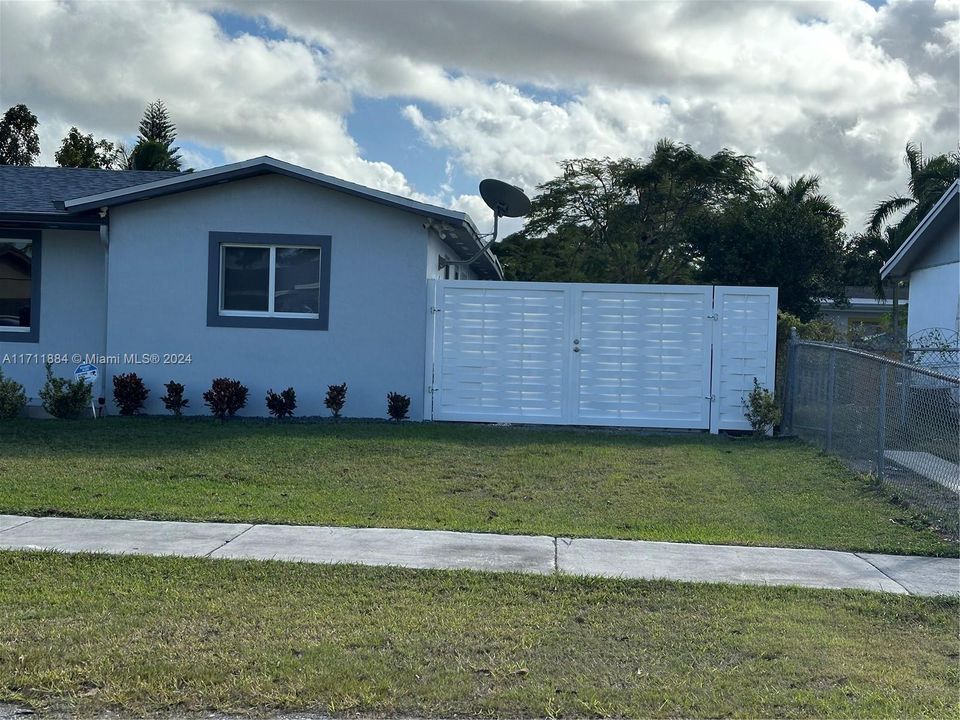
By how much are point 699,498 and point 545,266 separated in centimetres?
2483

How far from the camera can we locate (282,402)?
1407 cm

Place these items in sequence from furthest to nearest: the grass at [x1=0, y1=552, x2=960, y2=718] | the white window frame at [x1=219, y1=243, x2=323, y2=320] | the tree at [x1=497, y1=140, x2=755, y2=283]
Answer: the tree at [x1=497, y1=140, x2=755, y2=283]
the white window frame at [x1=219, y1=243, x2=323, y2=320]
the grass at [x1=0, y1=552, x2=960, y2=718]

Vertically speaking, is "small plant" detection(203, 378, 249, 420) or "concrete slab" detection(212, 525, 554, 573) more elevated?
"small plant" detection(203, 378, 249, 420)

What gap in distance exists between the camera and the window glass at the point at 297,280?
47.2 ft

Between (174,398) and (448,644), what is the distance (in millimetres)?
9733

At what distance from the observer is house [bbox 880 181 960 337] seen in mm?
17625

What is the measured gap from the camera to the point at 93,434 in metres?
12.4

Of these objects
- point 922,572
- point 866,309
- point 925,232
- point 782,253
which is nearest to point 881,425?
point 922,572

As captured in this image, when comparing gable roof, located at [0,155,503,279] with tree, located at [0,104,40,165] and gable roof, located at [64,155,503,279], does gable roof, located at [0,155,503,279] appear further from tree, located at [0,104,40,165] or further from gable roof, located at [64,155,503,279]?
tree, located at [0,104,40,165]

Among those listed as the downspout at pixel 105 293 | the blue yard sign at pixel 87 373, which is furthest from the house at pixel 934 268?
the blue yard sign at pixel 87 373

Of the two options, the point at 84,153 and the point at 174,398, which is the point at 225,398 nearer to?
the point at 174,398

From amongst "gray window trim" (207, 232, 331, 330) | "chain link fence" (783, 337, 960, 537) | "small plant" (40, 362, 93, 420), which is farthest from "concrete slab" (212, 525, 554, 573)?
"small plant" (40, 362, 93, 420)

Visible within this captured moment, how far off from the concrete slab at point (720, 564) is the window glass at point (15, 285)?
10611 mm

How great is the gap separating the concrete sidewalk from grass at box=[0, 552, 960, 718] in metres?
0.32
